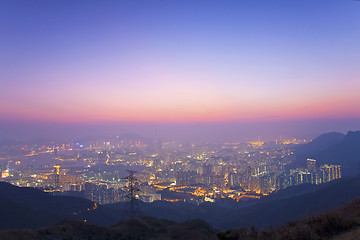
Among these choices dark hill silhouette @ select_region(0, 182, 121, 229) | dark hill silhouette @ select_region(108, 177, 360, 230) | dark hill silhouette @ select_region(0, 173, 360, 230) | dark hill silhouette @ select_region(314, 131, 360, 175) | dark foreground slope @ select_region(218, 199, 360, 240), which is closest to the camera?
dark foreground slope @ select_region(218, 199, 360, 240)

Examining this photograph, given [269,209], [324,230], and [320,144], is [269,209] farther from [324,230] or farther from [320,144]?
[320,144]

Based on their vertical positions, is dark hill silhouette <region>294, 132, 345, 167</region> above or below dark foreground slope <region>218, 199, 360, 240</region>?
below

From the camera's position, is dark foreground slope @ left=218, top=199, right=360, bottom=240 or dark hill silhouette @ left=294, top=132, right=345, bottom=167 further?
dark hill silhouette @ left=294, top=132, right=345, bottom=167

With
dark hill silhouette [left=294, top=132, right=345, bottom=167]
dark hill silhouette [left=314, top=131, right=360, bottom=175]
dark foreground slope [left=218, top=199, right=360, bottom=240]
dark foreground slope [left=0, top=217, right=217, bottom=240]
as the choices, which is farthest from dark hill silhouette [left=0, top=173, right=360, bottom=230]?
dark hill silhouette [left=294, top=132, right=345, bottom=167]

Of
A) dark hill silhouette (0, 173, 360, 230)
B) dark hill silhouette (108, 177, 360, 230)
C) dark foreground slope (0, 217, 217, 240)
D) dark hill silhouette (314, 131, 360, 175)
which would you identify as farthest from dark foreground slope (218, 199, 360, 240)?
dark hill silhouette (314, 131, 360, 175)

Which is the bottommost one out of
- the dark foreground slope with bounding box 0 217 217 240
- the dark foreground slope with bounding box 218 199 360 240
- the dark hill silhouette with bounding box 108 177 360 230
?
the dark hill silhouette with bounding box 108 177 360 230

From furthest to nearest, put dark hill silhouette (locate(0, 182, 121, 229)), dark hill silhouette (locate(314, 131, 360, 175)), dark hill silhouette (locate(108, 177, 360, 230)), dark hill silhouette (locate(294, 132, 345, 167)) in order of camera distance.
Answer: dark hill silhouette (locate(294, 132, 345, 167)), dark hill silhouette (locate(314, 131, 360, 175)), dark hill silhouette (locate(108, 177, 360, 230)), dark hill silhouette (locate(0, 182, 121, 229))

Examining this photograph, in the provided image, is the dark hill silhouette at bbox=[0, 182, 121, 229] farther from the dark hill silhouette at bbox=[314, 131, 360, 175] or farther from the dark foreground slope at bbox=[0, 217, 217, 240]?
the dark hill silhouette at bbox=[314, 131, 360, 175]

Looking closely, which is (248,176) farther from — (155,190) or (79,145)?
(79,145)

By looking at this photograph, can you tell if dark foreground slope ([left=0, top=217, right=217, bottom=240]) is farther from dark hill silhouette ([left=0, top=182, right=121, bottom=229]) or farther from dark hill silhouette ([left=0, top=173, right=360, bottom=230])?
dark hill silhouette ([left=0, top=173, right=360, bottom=230])
